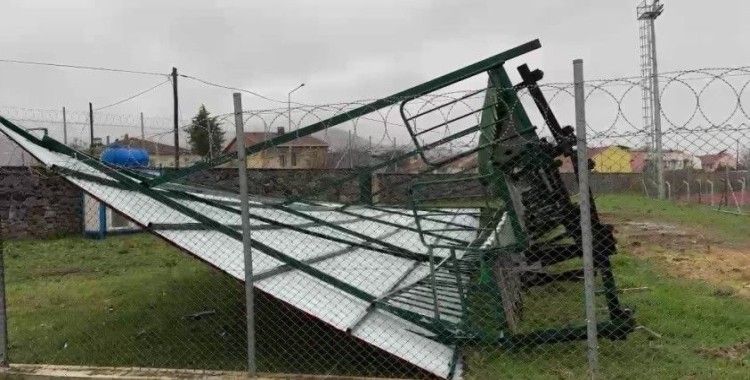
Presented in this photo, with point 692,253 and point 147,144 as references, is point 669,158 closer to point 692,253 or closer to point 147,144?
point 692,253

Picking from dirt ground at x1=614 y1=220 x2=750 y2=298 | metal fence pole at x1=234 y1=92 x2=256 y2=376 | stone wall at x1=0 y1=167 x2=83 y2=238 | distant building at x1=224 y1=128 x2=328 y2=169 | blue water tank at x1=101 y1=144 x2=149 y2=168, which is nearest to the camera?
metal fence pole at x1=234 y1=92 x2=256 y2=376

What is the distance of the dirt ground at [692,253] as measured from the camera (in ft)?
28.3

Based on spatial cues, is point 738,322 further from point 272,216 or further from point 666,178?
point 666,178

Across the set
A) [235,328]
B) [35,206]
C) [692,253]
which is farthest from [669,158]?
[35,206]

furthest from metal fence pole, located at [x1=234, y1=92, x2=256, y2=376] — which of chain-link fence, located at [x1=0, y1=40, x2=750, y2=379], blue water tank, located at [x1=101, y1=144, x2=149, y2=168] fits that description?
blue water tank, located at [x1=101, y1=144, x2=149, y2=168]

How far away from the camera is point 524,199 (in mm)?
6617

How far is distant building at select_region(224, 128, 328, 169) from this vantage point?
5785mm

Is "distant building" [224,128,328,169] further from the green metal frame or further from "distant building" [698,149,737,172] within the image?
"distant building" [698,149,737,172]

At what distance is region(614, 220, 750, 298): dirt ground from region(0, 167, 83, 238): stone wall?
39.8ft

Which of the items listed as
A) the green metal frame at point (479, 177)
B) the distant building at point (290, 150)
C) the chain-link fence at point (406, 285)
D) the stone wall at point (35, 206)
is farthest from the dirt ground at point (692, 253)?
the stone wall at point (35, 206)

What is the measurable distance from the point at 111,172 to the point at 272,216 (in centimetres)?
195

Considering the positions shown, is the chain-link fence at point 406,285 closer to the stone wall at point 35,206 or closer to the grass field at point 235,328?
the grass field at point 235,328

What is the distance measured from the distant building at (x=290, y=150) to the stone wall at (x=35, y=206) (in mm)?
7407

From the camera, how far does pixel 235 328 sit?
246 inches
